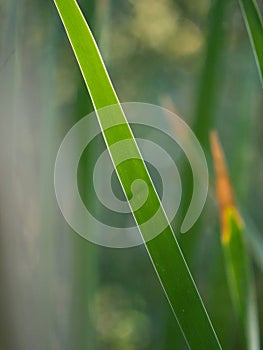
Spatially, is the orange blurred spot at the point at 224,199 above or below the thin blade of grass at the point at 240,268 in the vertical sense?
above

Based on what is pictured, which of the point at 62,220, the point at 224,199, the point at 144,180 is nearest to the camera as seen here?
the point at 144,180

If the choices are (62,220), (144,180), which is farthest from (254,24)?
(62,220)

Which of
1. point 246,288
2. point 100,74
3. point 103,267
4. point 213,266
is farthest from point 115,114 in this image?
point 103,267

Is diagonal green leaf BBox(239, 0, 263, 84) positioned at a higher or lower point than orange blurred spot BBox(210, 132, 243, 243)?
higher

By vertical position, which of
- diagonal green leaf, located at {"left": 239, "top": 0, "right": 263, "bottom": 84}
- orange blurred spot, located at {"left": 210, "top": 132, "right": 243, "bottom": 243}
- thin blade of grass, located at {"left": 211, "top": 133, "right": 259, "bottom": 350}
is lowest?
thin blade of grass, located at {"left": 211, "top": 133, "right": 259, "bottom": 350}

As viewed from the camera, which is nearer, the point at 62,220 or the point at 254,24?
the point at 254,24

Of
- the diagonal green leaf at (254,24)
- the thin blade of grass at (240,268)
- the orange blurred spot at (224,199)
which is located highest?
the diagonal green leaf at (254,24)

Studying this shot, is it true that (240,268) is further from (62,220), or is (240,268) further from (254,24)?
(62,220)

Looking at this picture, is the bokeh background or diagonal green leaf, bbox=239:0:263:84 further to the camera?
the bokeh background

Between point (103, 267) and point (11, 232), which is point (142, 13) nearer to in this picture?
point (103, 267)
